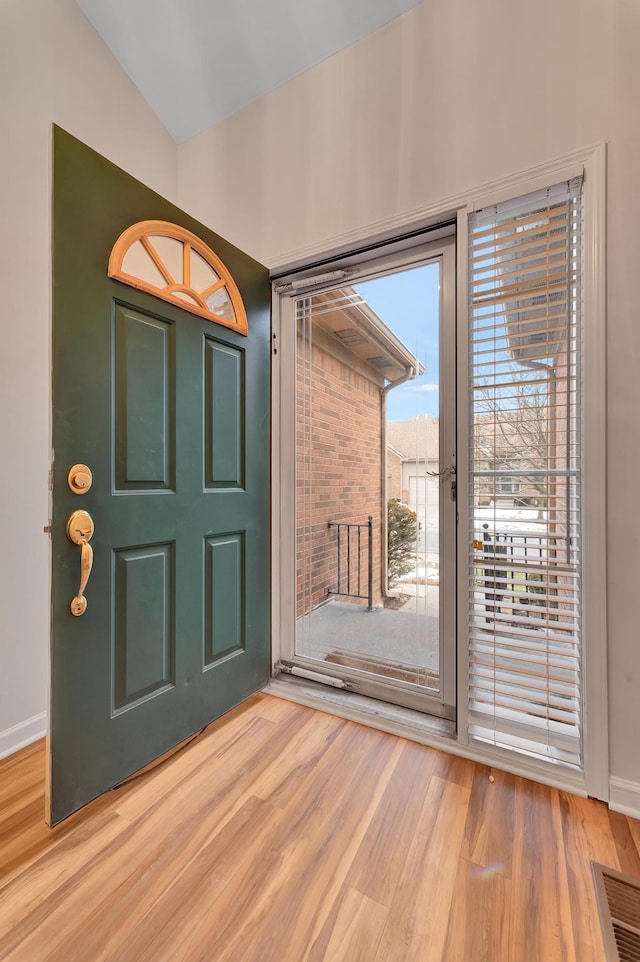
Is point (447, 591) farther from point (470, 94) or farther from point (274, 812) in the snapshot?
point (470, 94)

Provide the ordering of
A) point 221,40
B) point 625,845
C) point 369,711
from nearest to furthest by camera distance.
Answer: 1. point 625,845
2. point 369,711
3. point 221,40

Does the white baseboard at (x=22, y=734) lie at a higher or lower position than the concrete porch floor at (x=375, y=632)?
lower

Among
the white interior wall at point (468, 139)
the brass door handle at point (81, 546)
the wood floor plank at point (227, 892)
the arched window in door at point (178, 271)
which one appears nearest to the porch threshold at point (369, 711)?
the wood floor plank at point (227, 892)

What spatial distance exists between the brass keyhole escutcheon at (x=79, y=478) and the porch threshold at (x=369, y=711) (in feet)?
4.40

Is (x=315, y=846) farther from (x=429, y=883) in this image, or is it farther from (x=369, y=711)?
(x=369, y=711)

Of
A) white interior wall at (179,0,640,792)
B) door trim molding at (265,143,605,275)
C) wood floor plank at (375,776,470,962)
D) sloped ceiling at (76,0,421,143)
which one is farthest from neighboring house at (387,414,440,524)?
sloped ceiling at (76,0,421,143)

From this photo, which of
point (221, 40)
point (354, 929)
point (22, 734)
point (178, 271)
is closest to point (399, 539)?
point (354, 929)

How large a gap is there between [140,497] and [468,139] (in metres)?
1.84

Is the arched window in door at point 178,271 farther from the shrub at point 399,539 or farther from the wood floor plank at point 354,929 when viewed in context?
the wood floor plank at point 354,929

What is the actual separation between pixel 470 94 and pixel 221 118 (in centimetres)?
134

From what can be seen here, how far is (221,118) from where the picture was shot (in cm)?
212

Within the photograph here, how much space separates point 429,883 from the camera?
41.4 inches

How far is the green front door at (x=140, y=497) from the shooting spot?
1.23 m

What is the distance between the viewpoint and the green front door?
123 centimetres
